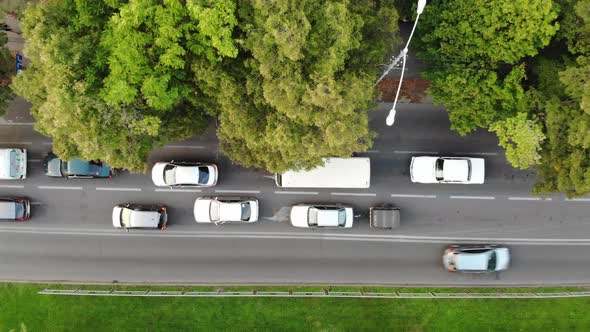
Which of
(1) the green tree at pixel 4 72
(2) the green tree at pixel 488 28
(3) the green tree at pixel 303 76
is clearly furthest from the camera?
(1) the green tree at pixel 4 72

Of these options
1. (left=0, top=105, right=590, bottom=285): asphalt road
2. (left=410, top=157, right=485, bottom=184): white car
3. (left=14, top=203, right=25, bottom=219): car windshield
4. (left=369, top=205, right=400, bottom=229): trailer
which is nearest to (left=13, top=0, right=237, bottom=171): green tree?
(left=0, top=105, right=590, bottom=285): asphalt road

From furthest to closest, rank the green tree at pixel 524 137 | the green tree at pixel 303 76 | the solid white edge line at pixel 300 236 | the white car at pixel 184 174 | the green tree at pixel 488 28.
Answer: the solid white edge line at pixel 300 236
the white car at pixel 184 174
the green tree at pixel 524 137
the green tree at pixel 488 28
the green tree at pixel 303 76

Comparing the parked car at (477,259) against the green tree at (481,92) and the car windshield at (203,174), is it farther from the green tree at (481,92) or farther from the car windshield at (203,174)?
the car windshield at (203,174)

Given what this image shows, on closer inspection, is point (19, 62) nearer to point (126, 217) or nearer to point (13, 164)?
point (13, 164)

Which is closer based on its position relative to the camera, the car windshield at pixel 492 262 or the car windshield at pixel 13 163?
the car windshield at pixel 13 163

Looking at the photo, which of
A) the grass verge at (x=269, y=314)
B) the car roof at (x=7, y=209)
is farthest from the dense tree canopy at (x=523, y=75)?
the car roof at (x=7, y=209)
